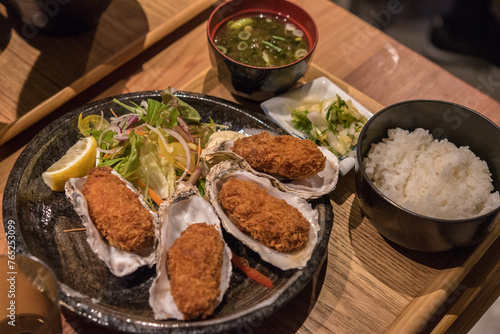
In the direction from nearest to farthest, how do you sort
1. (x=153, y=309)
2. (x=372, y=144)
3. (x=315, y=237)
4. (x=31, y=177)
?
(x=153, y=309) → (x=315, y=237) → (x=31, y=177) → (x=372, y=144)

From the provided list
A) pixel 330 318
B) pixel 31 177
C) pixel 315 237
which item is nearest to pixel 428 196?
pixel 315 237

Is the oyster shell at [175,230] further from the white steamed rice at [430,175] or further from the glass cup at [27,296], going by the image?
the white steamed rice at [430,175]

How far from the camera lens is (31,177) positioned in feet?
6.30

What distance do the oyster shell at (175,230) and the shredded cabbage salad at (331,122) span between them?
2.55 feet

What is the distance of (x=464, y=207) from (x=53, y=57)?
8.18 ft

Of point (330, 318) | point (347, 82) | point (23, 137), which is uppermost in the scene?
point (23, 137)

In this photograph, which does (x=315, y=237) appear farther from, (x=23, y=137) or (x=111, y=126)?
(x=23, y=137)

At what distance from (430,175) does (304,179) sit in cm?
58

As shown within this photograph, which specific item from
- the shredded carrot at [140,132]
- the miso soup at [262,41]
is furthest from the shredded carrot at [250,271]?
the miso soup at [262,41]

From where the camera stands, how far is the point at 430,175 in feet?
6.50

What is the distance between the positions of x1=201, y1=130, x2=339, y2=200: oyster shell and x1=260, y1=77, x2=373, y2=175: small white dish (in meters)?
0.11

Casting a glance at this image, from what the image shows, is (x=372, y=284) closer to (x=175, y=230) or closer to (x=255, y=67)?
(x=175, y=230)

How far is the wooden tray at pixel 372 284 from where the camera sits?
175 centimetres

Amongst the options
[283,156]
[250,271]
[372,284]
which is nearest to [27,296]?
[250,271]
